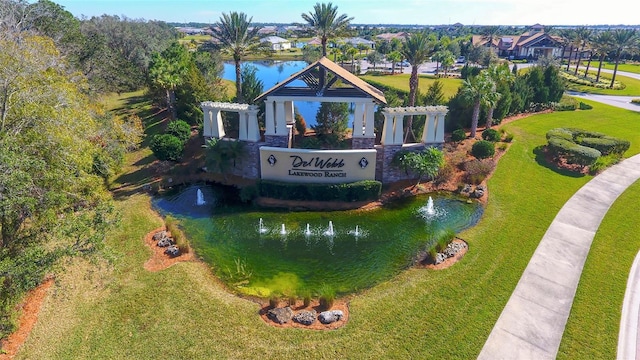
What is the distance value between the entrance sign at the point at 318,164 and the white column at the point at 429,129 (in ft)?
16.7

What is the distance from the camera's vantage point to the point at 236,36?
37562 mm

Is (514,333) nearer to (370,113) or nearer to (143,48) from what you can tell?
(370,113)

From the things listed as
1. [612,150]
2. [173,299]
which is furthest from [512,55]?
[173,299]

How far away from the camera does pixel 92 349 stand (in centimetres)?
1502

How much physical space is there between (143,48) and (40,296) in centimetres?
5858

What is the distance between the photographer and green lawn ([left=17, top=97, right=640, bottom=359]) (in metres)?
15.0

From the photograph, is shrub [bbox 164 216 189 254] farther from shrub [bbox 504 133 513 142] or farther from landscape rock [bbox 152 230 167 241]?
shrub [bbox 504 133 513 142]

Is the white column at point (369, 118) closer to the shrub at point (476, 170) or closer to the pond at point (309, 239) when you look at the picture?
the pond at point (309, 239)

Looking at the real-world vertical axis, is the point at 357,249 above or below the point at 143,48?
below

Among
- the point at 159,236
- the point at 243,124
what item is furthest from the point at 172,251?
the point at 243,124

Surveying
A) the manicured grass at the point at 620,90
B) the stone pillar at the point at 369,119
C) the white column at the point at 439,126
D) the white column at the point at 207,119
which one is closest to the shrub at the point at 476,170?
the white column at the point at 439,126

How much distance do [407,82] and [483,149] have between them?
42781 mm

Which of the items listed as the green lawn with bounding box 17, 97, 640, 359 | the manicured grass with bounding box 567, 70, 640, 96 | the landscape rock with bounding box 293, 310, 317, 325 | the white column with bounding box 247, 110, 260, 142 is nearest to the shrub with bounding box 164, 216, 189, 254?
the green lawn with bounding box 17, 97, 640, 359

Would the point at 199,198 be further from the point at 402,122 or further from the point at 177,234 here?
the point at 402,122
